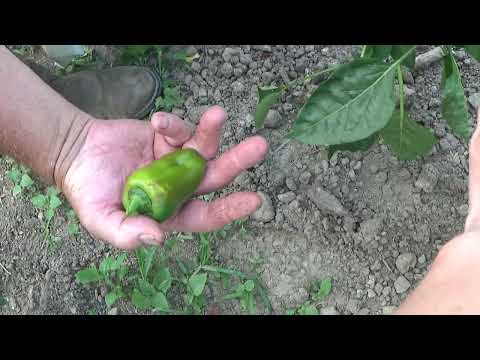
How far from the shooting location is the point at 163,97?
74.6 inches

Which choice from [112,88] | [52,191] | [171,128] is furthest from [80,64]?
[171,128]

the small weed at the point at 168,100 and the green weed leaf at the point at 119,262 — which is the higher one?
the small weed at the point at 168,100

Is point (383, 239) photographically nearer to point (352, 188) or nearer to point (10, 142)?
point (352, 188)

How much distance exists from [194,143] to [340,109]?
0.49 m

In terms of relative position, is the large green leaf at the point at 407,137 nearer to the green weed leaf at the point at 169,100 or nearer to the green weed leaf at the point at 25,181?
the green weed leaf at the point at 169,100

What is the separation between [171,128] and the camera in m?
1.35

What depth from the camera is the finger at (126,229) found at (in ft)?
3.92

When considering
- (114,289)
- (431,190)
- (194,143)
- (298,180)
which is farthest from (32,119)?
(431,190)

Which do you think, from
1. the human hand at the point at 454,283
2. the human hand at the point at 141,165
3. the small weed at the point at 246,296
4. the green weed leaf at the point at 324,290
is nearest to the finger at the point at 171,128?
the human hand at the point at 141,165

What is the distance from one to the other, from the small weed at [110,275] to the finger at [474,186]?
988 millimetres

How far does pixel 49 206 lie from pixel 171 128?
0.64 metres

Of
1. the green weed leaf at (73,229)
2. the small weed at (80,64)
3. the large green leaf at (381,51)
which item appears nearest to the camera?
the large green leaf at (381,51)

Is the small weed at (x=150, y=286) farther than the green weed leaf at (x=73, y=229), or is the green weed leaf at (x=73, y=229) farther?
the green weed leaf at (x=73, y=229)

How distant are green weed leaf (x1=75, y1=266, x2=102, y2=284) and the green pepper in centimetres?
38
